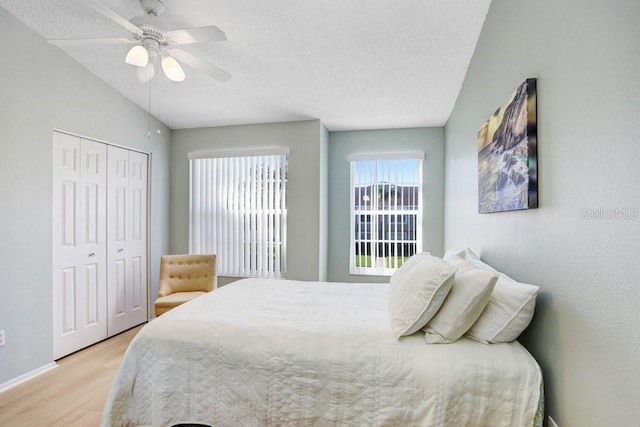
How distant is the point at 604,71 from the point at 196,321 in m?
1.97

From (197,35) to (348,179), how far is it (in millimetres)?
2641

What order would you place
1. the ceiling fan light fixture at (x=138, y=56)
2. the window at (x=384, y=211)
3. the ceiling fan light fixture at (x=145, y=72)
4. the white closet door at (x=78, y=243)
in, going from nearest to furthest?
the ceiling fan light fixture at (x=138, y=56) → the ceiling fan light fixture at (x=145, y=72) → the white closet door at (x=78, y=243) → the window at (x=384, y=211)

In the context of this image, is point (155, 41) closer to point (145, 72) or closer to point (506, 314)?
point (145, 72)

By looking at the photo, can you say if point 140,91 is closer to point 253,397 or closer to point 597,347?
point 253,397

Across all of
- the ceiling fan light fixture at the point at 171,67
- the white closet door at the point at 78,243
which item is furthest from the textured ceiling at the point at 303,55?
the white closet door at the point at 78,243

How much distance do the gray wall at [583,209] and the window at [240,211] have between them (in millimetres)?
2787

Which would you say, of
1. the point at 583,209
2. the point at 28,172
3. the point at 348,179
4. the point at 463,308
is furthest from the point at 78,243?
the point at 583,209

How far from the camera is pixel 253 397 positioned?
1.46 m

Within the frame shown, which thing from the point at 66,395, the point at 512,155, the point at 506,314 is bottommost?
the point at 66,395

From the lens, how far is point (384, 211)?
4148 millimetres

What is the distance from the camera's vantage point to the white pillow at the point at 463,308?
1.37 meters

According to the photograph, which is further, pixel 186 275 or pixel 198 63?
pixel 186 275

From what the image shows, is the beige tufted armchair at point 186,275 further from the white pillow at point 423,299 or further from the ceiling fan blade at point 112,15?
the white pillow at point 423,299

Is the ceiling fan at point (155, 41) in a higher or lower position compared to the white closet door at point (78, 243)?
higher
